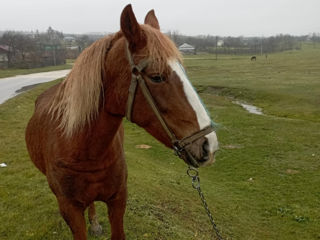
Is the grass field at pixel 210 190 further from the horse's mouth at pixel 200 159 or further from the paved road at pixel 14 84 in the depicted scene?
the paved road at pixel 14 84

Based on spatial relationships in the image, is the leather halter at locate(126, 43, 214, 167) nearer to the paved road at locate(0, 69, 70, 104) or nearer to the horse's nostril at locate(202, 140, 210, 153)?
the horse's nostril at locate(202, 140, 210, 153)

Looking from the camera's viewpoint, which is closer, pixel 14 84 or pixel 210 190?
pixel 210 190

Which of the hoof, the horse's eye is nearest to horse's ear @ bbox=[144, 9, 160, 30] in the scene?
the horse's eye

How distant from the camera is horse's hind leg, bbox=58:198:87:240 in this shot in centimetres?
274

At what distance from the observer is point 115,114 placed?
222cm

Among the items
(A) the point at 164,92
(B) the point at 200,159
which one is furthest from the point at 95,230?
(A) the point at 164,92

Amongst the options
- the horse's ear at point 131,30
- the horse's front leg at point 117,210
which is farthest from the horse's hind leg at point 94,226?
the horse's ear at point 131,30

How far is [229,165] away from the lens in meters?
9.19

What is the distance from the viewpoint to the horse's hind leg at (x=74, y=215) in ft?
9.00

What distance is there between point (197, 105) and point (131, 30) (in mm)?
623

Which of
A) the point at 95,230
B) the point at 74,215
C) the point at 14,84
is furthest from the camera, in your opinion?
the point at 14,84

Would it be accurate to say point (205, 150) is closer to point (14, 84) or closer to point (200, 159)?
point (200, 159)

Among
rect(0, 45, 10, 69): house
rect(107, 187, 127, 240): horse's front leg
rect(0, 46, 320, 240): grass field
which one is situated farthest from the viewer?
rect(0, 45, 10, 69): house

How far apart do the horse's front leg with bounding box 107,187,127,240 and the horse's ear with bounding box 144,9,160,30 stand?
1579mm
